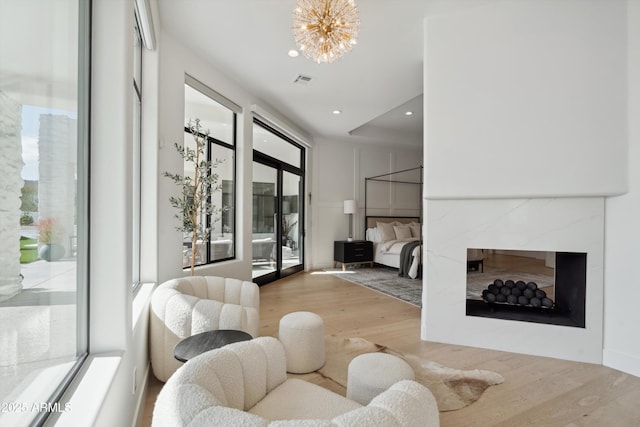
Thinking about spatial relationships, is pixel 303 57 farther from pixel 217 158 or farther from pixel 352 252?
pixel 352 252

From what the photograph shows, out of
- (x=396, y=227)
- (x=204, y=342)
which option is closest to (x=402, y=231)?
(x=396, y=227)

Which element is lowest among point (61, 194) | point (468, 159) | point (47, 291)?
point (47, 291)

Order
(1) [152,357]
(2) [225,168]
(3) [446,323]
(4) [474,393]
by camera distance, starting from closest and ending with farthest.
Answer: (4) [474,393]
(1) [152,357]
(3) [446,323]
(2) [225,168]

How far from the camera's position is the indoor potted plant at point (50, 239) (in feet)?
3.25

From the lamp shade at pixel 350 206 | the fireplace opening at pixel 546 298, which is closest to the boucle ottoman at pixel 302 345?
the fireplace opening at pixel 546 298

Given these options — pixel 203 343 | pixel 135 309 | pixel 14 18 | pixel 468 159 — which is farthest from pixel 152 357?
pixel 468 159

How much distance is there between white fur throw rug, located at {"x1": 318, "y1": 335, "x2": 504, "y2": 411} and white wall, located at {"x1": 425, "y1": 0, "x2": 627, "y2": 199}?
1473 mm

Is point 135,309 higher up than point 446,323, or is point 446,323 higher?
point 135,309

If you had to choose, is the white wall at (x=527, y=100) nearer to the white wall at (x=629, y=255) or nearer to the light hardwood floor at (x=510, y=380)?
the white wall at (x=629, y=255)

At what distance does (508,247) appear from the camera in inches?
107

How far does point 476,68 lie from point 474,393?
2670mm

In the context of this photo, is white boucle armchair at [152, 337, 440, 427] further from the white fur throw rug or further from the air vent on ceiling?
the air vent on ceiling

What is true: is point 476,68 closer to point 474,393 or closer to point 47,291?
point 474,393

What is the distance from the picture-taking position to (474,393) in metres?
2.03
